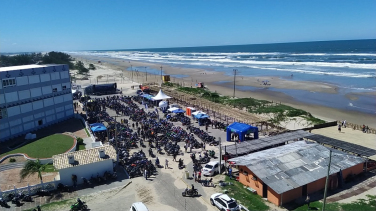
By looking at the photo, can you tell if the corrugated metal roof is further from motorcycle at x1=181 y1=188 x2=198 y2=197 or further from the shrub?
the shrub

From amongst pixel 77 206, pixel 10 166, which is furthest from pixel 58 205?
pixel 10 166

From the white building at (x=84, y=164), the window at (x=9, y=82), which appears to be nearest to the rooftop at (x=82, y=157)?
the white building at (x=84, y=164)

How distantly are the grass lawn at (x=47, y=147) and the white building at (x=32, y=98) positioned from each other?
4.32 m

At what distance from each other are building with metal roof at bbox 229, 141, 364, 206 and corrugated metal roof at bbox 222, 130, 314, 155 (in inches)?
67.7

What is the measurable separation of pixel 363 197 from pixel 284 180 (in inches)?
191

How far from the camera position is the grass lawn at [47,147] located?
2392 centimetres

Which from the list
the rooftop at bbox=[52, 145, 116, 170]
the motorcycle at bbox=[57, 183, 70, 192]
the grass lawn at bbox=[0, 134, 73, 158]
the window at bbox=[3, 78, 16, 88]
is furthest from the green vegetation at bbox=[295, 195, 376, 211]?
the window at bbox=[3, 78, 16, 88]

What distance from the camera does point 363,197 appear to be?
17.0 m

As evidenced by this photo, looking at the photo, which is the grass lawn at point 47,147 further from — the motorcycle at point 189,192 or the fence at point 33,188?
the motorcycle at point 189,192

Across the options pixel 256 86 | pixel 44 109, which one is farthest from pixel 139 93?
pixel 256 86

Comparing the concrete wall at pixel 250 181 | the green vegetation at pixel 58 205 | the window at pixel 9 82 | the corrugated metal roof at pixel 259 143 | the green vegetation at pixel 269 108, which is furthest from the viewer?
the green vegetation at pixel 269 108

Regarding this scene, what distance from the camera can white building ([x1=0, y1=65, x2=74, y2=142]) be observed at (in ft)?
92.4

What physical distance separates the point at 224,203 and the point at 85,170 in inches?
387

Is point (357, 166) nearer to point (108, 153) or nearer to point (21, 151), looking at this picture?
point (108, 153)
